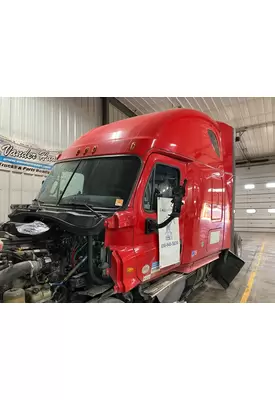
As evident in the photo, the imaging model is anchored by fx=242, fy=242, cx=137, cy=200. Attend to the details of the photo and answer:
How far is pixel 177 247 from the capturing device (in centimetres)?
296

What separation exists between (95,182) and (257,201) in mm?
10782

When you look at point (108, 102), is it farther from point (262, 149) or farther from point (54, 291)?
point (262, 149)

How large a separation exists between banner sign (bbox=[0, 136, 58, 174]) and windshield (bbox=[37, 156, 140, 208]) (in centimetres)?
209

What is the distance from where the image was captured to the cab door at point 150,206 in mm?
2439

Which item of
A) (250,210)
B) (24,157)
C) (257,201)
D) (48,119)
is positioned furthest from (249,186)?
(24,157)

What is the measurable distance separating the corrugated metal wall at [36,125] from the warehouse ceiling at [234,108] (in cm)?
114

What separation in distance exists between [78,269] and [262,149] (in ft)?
30.4

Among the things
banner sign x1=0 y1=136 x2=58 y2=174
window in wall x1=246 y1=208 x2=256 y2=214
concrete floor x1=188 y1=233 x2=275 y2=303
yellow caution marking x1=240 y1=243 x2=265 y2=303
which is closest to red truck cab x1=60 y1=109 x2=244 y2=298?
concrete floor x1=188 y1=233 x2=275 y2=303

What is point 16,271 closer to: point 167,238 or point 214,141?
point 167,238

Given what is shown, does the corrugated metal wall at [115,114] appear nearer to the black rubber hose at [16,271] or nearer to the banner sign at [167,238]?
the banner sign at [167,238]

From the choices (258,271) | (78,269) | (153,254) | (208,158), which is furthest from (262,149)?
(78,269)

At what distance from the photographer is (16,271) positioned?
1.98m

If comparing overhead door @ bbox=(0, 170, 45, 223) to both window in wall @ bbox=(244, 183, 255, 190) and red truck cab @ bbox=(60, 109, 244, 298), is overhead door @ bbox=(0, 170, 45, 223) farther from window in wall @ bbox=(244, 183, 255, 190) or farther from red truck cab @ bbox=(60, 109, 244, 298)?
window in wall @ bbox=(244, 183, 255, 190)

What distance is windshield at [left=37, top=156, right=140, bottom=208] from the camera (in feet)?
8.27
